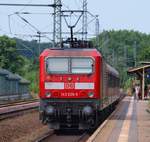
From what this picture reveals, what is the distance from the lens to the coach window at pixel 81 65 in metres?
21.7

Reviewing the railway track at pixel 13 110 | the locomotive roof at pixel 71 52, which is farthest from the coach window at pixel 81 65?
the railway track at pixel 13 110

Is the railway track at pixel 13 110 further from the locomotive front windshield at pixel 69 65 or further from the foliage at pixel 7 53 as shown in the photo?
the foliage at pixel 7 53

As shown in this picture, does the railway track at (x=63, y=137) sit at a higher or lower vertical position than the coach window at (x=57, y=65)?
lower

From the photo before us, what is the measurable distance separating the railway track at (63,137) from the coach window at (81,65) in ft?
7.34

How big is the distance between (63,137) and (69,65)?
8.30 feet

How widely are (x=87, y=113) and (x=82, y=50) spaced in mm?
2380

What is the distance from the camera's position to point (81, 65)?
21.8 meters

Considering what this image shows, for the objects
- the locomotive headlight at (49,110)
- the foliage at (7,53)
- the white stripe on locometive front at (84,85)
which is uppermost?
the foliage at (7,53)

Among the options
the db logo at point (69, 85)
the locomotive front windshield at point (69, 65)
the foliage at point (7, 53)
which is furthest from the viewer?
the foliage at point (7, 53)

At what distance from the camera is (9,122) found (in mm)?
27422

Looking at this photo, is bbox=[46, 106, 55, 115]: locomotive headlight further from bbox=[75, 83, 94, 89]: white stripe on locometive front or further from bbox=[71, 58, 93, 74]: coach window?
bbox=[71, 58, 93, 74]: coach window

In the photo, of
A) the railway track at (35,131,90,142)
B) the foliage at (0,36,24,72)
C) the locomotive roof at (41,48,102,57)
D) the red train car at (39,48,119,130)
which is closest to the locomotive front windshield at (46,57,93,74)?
the red train car at (39,48,119,130)

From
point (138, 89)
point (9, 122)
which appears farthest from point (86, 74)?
point (138, 89)

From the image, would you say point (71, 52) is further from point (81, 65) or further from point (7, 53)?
point (7, 53)
